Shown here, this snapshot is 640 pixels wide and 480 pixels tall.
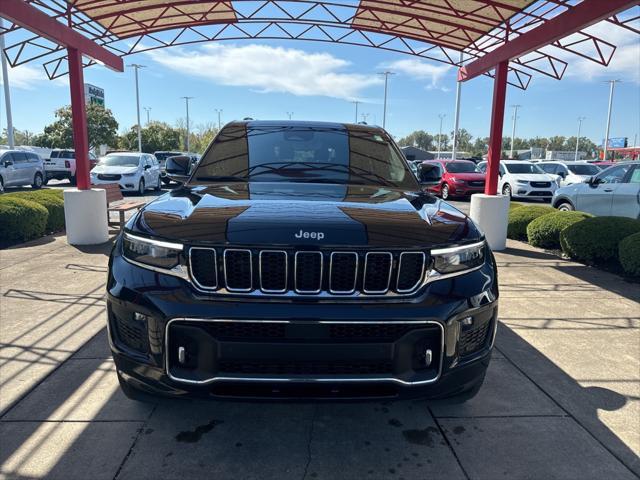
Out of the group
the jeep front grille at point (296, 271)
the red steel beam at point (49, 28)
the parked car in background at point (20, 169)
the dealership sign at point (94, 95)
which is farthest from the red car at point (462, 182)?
the dealership sign at point (94, 95)

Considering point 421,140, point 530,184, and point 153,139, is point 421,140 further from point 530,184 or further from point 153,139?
point 530,184

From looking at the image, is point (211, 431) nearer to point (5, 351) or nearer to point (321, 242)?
point (321, 242)

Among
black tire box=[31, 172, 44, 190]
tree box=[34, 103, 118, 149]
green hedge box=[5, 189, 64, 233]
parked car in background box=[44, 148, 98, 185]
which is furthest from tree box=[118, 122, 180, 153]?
green hedge box=[5, 189, 64, 233]

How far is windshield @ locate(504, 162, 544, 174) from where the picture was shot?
18375 mm

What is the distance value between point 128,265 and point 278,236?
0.78 m

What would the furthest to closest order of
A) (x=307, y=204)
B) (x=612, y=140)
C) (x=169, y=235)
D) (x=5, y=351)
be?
(x=612, y=140) → (x=5, y=351) → (x=307, y=204) → (x=169, y=235)

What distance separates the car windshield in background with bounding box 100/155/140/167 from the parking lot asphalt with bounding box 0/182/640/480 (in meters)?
15.4

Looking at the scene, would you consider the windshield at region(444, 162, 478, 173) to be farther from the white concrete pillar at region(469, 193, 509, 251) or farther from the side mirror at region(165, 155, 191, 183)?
the side mirror at region(165, 155, 191, 183)

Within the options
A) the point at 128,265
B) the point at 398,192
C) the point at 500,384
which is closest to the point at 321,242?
the point at 128,265

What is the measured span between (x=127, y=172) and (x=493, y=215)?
46.1ft

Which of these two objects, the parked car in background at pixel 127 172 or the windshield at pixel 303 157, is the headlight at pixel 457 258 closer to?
the windshield at pixel 303 157

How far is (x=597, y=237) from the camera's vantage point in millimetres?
7203

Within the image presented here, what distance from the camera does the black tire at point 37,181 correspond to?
21.4 meters

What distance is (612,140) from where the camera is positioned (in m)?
84.3
